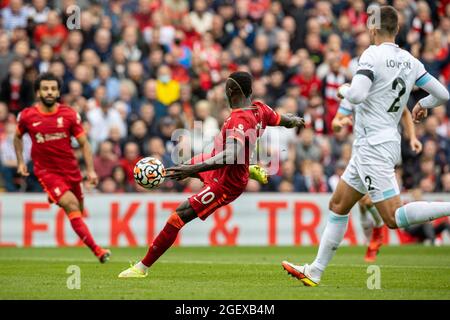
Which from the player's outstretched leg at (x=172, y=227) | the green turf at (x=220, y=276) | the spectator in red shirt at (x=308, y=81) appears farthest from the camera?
the spectator in red shirt at (x=308, y=81)

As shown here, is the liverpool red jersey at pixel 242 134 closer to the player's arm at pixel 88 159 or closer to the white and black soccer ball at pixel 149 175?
the white and black soccer ball at pixel 149 175

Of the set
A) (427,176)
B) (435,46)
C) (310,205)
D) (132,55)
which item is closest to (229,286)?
(310,205)

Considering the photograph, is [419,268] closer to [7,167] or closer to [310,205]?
[310,205]

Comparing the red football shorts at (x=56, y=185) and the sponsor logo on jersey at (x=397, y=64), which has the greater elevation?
the sponsor logo on jersey at (x=397, y=64)

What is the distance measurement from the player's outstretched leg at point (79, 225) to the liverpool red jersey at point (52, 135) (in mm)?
397

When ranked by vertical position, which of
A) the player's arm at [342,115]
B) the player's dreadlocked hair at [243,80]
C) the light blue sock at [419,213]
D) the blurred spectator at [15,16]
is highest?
the blurred spectator at [15,16]

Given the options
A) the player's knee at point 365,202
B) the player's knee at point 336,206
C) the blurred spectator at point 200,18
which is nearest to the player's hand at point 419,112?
the player's knee at point 336,206

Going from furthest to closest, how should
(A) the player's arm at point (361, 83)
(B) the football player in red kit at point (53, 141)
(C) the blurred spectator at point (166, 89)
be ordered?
1. (C) the blurred spectator at point (166, 89)
2. (B) the football player in red kit at point (53, 141)
3. (A) the player's arm at point (361, 83)

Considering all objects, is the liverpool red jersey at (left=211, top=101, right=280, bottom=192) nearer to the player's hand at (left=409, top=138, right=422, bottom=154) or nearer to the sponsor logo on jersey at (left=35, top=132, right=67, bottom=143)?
the player's hand at (left=409, top=138, right=422, bottom=154)

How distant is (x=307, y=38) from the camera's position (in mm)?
24625

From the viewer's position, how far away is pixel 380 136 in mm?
10531

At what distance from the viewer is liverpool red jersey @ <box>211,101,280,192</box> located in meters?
11.3

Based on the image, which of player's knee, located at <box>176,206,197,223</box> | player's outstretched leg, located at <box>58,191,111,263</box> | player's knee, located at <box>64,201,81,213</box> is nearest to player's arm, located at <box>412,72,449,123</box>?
player's knee, located at <box>176,206,197,223</box>

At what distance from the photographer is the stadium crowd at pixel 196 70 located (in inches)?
847
